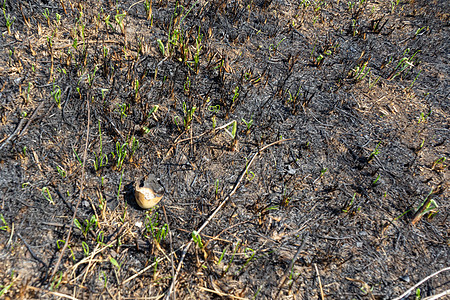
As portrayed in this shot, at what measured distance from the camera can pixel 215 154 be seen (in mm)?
2887

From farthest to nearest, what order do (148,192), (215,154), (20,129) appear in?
(215,154), (20,129), (148,192)

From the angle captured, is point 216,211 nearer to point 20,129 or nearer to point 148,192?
point 148,192

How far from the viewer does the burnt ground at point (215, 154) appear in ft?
7.49

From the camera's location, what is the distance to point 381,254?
98.0 inches

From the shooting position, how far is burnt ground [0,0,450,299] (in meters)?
2.28

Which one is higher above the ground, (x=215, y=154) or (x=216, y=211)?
(x=215, y=154)

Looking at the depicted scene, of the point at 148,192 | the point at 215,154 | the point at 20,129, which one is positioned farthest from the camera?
the point at 215,154

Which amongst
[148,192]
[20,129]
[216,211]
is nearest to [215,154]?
[216,211]

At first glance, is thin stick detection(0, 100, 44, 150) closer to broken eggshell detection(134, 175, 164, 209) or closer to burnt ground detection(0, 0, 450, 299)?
burnt ground detection(0, 0, 450, 299)

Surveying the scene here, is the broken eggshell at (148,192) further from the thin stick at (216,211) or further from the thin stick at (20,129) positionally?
the thin stick at (20,129)

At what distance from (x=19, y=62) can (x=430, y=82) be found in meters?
4.26

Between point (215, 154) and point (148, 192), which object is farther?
point (215, 154)

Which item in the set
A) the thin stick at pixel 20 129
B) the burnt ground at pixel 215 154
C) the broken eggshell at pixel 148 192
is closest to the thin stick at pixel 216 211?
the burnt ground at pixel 215 154

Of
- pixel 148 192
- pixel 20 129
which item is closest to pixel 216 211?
pixel 148 192
